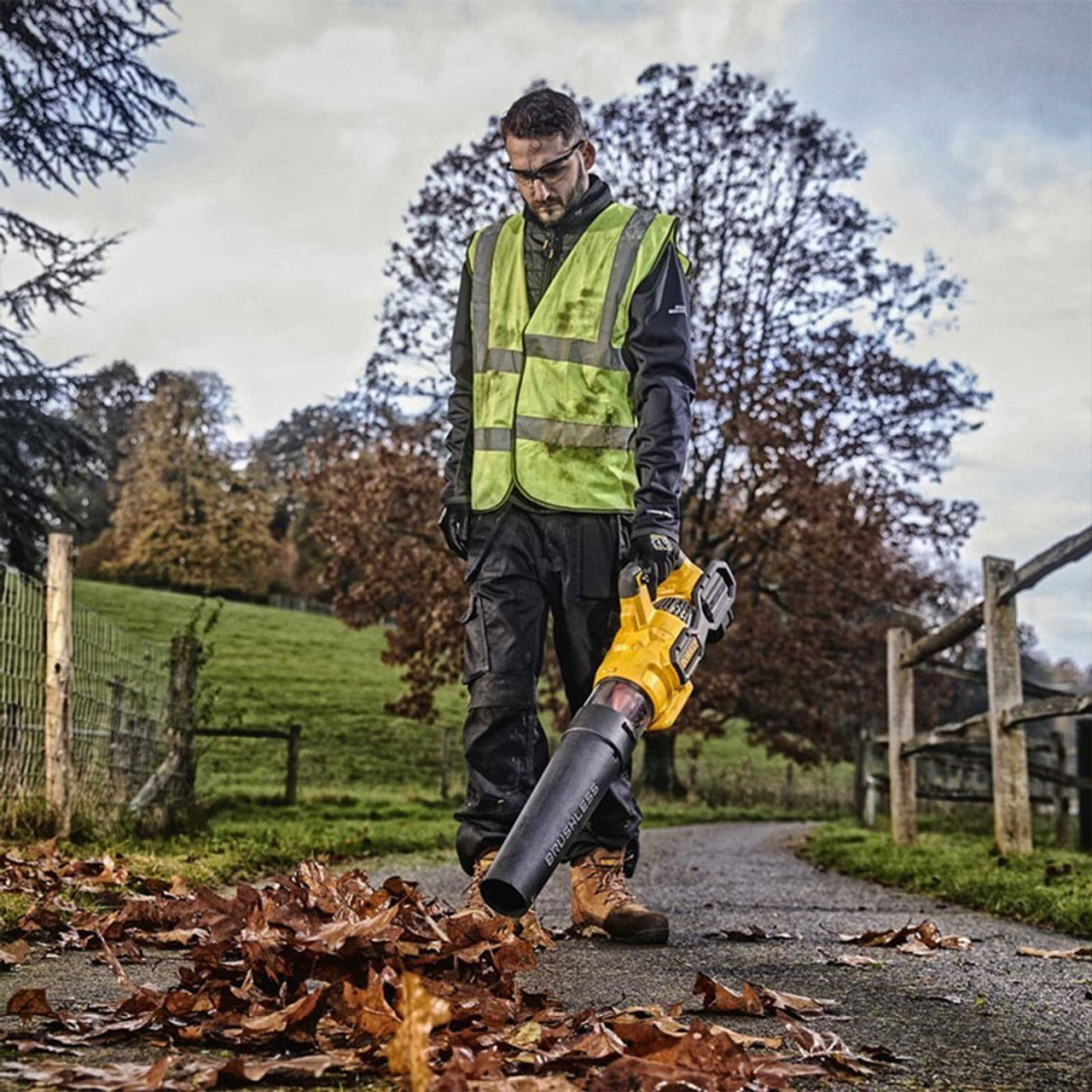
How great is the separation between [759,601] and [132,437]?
38.6 metres

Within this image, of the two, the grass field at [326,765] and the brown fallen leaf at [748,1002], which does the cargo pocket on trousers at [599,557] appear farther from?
the grass field at [326,765]

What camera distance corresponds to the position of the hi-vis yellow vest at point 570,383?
4.21m

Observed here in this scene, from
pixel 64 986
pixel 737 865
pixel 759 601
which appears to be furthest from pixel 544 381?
pixel 759 601

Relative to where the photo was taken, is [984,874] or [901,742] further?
[901,742]

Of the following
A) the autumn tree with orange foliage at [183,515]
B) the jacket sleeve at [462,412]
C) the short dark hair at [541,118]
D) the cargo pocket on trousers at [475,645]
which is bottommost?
the cargo pocket on trousers at [475,645]

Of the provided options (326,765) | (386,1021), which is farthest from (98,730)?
(326,765)

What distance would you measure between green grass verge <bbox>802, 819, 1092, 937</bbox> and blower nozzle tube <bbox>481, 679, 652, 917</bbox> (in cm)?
250

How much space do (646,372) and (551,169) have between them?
70cm

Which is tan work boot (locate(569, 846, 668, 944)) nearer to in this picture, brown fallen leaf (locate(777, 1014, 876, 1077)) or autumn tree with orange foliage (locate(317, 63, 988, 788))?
brown fallen leaf (locate(777, 1014, 876, 1077))

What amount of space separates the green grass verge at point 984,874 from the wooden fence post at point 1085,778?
1.11 m

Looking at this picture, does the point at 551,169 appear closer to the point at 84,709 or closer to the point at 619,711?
the point at 619,711

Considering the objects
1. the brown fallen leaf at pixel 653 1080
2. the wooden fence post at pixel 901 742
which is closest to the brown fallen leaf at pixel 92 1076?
the brown fallen leaf at pixel 653 1080

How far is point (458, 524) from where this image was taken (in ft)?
14.5

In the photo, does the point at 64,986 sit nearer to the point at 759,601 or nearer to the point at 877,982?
the point at 877,982
